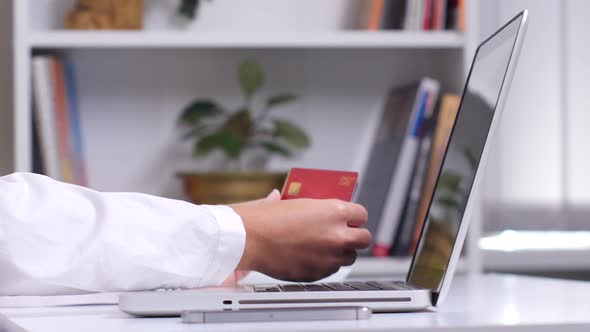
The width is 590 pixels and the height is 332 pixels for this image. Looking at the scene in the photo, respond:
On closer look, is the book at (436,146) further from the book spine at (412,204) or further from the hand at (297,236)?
the hand at (297,236)

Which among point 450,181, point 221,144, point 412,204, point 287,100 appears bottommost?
point 412,204

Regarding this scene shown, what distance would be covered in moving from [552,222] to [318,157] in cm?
64

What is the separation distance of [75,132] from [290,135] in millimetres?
505

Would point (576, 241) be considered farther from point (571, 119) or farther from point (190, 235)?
point (190, 235)

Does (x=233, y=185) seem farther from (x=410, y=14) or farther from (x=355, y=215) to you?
(x=355, y=215)

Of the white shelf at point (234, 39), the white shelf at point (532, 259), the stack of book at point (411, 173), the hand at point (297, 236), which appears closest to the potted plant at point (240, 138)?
the white shelf at point (234, 39)

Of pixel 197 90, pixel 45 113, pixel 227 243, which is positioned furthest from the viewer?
pixel 197 90

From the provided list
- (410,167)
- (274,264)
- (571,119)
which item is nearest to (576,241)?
(571,119)

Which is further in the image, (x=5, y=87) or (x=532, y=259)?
(x=532, y=259)

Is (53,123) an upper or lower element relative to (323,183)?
lower

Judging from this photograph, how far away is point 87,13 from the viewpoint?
7.08ft

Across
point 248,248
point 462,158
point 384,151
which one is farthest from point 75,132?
point 462,158

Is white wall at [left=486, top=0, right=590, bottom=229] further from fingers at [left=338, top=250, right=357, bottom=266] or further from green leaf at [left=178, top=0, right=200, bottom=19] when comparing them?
fingers at [left=338, top=250, right=357, bottom=266]

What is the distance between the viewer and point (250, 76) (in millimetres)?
2225
